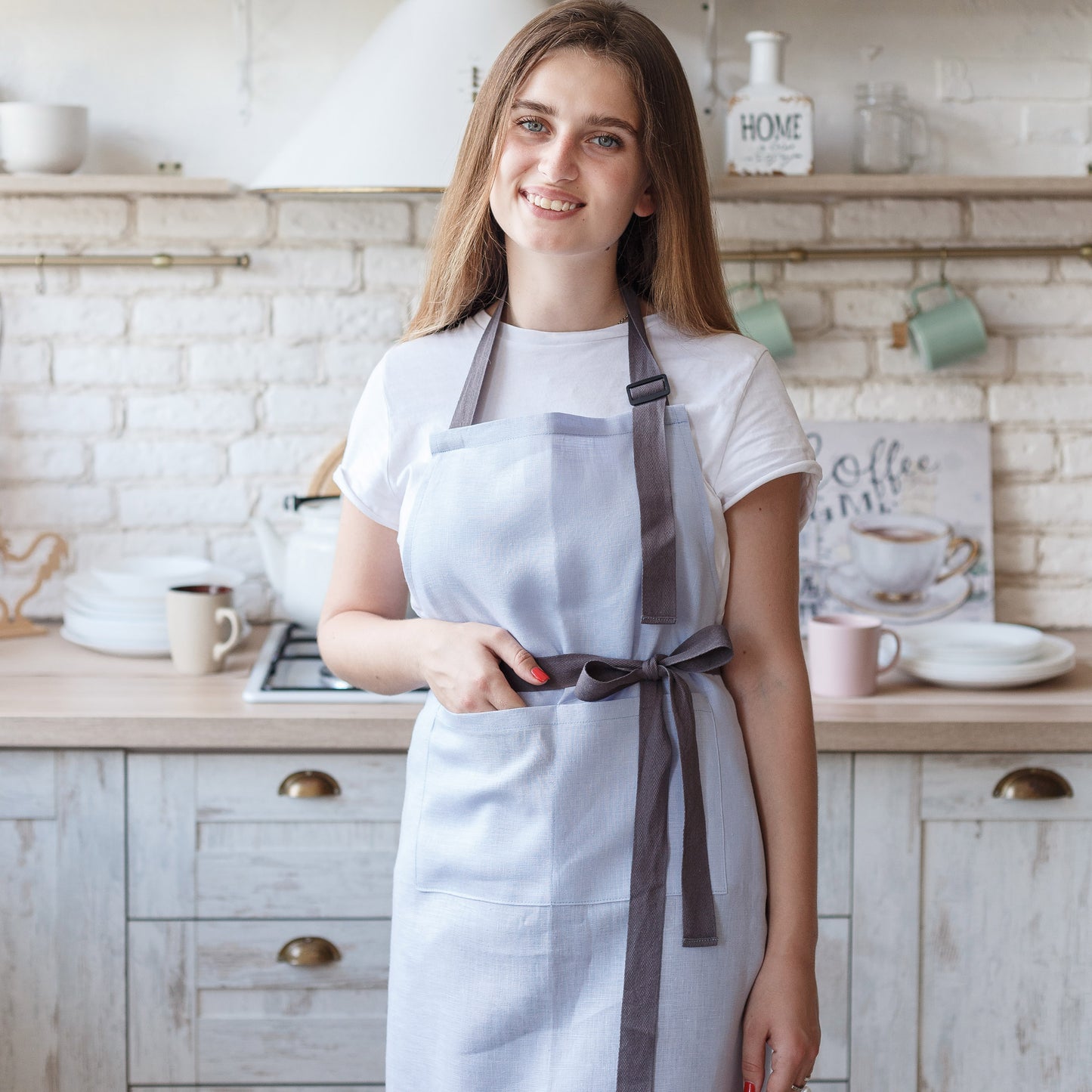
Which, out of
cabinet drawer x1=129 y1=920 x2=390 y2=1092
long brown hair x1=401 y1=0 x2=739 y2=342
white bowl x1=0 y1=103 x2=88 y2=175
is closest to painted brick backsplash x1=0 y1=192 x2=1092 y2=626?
white bowl x1=0 y1=103 x2=88 y2=175

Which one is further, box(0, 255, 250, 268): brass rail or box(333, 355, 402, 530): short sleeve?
box(0, 255, 250, 268): brass rail

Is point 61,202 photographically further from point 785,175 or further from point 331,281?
point 785,175

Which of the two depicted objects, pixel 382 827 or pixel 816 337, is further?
pixel 816 337

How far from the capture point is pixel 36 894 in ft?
5.68

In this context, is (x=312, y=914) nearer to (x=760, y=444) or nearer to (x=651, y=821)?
(x=651, y=821)

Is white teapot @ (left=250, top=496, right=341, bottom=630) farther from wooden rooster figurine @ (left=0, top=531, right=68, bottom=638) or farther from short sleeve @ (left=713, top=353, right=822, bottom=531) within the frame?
short sleeve @ (left=713, top=353, right=822, bottom=531)

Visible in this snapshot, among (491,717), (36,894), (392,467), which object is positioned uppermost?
(392,467)

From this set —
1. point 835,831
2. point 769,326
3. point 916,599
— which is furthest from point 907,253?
point 835,831

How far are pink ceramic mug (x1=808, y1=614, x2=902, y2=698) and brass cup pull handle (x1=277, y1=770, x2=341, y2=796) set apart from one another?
0.69 metres

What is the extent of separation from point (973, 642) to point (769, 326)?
0.63 metres

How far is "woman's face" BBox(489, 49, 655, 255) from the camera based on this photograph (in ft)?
3.60

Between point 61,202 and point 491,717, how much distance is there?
1.53 m

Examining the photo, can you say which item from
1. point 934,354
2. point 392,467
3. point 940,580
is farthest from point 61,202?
point 940,580

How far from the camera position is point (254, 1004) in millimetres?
1755
